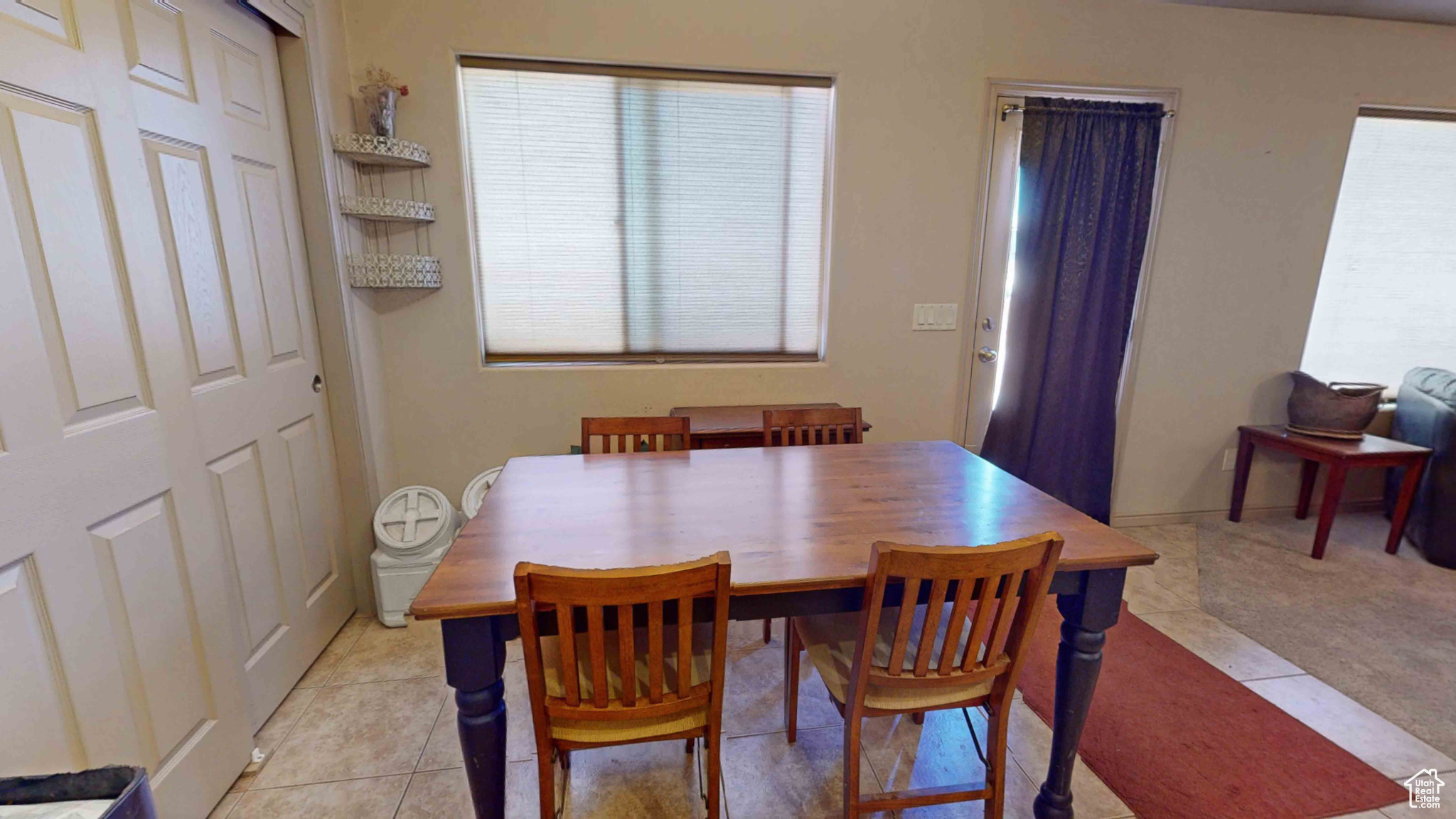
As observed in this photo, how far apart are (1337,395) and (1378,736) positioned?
1.92 m

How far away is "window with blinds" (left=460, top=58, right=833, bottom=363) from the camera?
8.24 feet

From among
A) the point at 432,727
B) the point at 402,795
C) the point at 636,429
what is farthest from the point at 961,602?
the point at 432,727

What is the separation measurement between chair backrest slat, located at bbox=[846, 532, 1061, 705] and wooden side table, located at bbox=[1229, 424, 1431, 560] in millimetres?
2726

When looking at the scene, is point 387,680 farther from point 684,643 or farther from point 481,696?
point 684,643

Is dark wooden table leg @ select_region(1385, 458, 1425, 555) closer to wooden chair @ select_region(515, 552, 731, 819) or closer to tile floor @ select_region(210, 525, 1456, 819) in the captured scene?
tile floor @ select_region(210, 525, 1456, 819)

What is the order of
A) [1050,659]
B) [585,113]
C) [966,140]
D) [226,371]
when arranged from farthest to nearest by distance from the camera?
[966,140]
[585,113]
[1050,659]
[226,371]

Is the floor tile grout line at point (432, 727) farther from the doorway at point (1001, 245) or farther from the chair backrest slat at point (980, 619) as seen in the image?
the doorway at point (1001, 245)

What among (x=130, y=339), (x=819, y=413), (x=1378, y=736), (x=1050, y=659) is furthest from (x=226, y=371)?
(x=1378, y=736)

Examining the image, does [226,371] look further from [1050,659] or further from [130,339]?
[1050,659]

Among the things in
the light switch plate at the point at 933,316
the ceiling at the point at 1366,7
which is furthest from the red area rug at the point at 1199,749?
the ceiling at the point at 1366,7

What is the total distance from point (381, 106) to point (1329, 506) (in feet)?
15.1

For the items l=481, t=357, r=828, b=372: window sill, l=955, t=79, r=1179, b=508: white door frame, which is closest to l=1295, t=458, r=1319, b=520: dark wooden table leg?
Answer: l=955, t=79, r=1179, b=508: white door frame

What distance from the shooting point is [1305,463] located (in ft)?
10.9

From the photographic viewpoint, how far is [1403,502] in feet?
9.40
